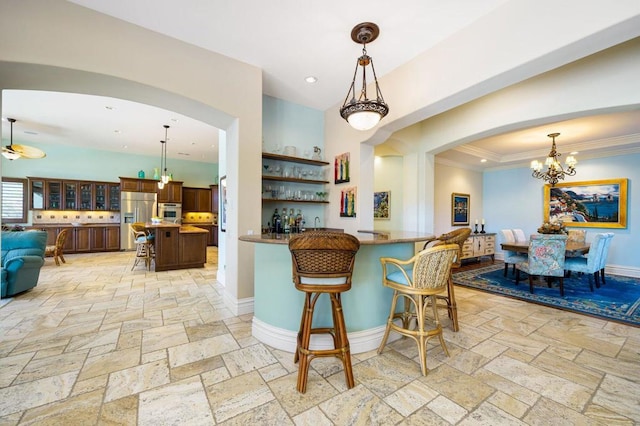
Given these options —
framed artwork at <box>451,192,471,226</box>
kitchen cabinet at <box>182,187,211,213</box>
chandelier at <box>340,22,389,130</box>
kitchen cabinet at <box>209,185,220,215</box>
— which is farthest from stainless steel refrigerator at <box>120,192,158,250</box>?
framed artwork at <box>451,192,471,226</box>

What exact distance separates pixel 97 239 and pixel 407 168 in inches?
363

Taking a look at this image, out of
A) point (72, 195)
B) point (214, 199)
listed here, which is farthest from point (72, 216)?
point (214, 199)

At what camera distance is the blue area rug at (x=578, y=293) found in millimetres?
3431

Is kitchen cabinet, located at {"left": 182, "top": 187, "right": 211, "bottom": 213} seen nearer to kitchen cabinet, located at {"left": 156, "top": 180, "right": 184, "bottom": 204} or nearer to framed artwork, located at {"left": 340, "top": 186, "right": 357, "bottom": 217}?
kitchen cabinet, located at {"left": 156, "top": 180, "right": 184, "bottom": 204}

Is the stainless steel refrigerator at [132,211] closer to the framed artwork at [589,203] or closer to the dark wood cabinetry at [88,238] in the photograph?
the dark wood cabinetry at [88,238]

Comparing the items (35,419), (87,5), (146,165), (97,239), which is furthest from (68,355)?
(146,165)

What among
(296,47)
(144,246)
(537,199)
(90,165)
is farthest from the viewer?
(90,165)

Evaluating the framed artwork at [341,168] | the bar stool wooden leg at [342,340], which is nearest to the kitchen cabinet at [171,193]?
the framed artwork at [341,168]

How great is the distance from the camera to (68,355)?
224cm

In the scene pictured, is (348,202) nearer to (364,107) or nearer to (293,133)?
(293,133)

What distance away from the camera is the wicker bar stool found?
176 cm

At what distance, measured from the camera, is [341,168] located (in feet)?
14.4

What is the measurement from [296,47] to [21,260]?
495cm

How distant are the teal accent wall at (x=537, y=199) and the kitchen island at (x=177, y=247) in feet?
27.4
